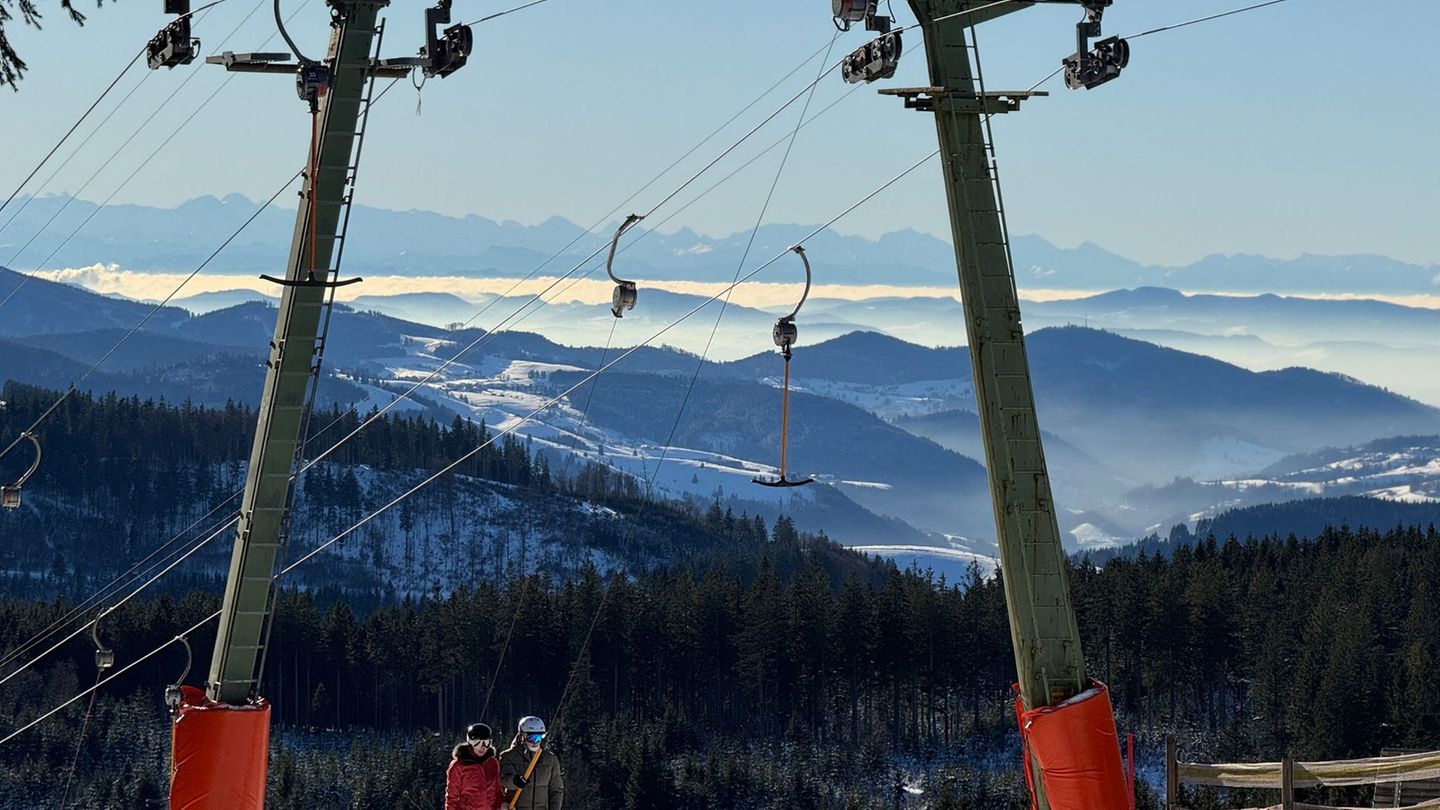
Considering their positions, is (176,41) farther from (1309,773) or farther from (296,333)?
(1309,773)

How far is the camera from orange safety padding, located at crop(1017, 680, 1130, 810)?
23062mm

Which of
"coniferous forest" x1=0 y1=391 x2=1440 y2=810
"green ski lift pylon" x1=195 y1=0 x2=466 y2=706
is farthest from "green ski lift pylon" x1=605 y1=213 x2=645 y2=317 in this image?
"coniferous forest" x1=0 y1=391 x2=1440 y2=810

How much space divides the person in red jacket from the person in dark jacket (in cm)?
18

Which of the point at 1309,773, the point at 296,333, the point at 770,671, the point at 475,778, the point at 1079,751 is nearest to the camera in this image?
the point at 475,778

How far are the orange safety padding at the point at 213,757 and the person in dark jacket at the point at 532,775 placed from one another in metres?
4.83

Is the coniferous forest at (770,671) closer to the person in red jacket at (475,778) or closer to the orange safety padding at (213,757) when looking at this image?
the orange safety padding at (213,757)

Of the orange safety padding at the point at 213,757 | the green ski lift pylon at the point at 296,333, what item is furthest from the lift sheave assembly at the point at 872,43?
the orange safety padding at the point at 213,757

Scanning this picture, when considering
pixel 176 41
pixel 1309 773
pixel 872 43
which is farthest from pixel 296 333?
pixel 1309 773

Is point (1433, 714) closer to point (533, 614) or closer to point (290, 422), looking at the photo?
point (533, 614)

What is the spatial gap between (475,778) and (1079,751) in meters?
6.46

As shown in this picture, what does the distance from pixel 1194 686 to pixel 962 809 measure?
56710 mm

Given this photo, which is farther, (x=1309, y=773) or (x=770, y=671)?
(x=770, y=671)

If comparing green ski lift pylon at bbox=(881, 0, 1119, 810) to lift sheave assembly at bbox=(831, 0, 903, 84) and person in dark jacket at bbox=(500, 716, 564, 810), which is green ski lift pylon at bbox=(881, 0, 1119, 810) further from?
person in dark jacket at bbox=(500, 716, 564, 810)

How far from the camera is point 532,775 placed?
23.0 meters
